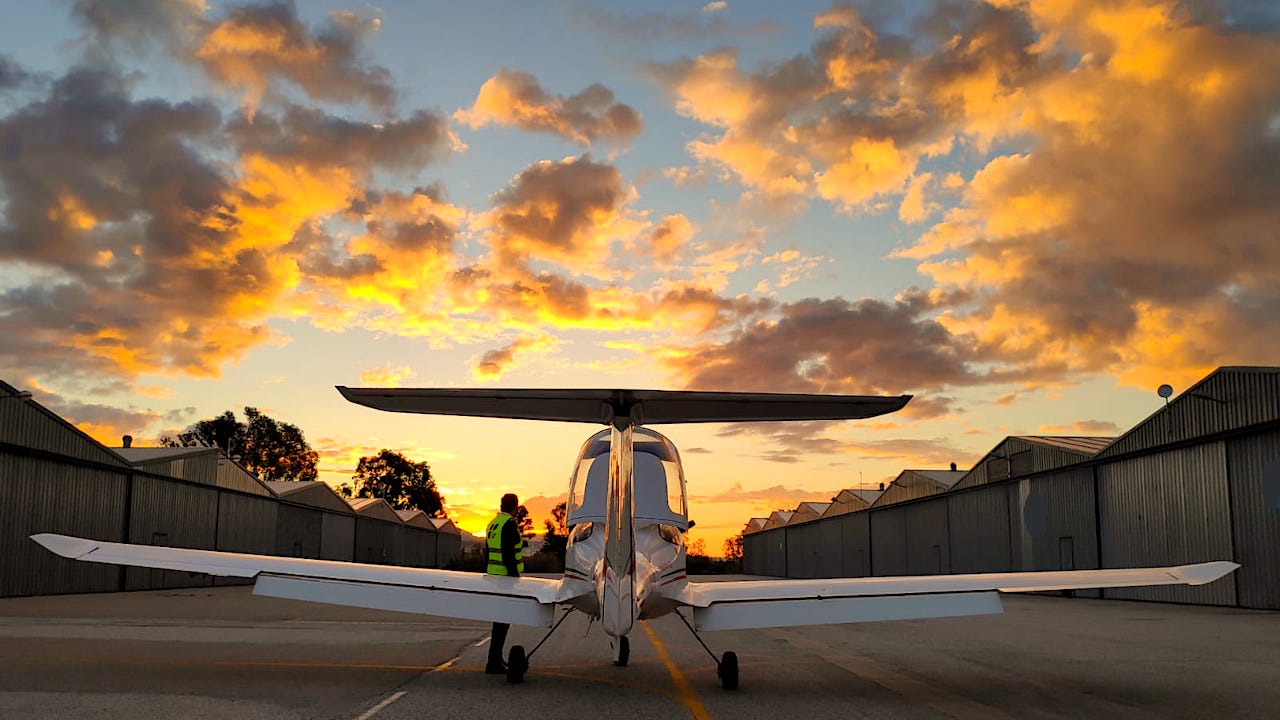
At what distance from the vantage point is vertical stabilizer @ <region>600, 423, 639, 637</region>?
957 cm

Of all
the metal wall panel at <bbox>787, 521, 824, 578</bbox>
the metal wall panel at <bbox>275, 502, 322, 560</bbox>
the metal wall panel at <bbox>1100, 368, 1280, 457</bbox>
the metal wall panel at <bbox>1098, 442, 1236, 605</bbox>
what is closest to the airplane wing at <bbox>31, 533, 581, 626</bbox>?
the metal wall panel at <bbox>1100, 368, 1280, 457</bbox>

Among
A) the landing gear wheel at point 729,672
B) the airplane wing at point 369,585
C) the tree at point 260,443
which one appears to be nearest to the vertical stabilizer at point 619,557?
the airplane wing at point 369,585

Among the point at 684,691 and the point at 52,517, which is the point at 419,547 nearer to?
the point at 52,517

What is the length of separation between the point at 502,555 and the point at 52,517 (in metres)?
27.4

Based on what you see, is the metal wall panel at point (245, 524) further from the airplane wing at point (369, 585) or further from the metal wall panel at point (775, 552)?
the metal wall panel at point (775, 552)

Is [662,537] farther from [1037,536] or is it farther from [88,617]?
[1037,536]

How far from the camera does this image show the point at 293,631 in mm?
19391

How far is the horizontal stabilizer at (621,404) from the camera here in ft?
33.0

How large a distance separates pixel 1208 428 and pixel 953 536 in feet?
69.5

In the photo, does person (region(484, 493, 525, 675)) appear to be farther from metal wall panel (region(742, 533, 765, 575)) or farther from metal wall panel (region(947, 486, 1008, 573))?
metal wall panel (region(742, 533, 765, 575))

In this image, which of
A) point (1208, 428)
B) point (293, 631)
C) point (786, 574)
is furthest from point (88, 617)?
point (786, 574)

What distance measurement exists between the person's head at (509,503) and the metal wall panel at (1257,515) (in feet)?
73.7

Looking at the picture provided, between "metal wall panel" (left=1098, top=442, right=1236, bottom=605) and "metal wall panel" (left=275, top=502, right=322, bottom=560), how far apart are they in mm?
41613

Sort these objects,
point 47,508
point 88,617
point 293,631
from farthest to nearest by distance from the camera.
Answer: point 47,508
point 88,617
point 293,631
